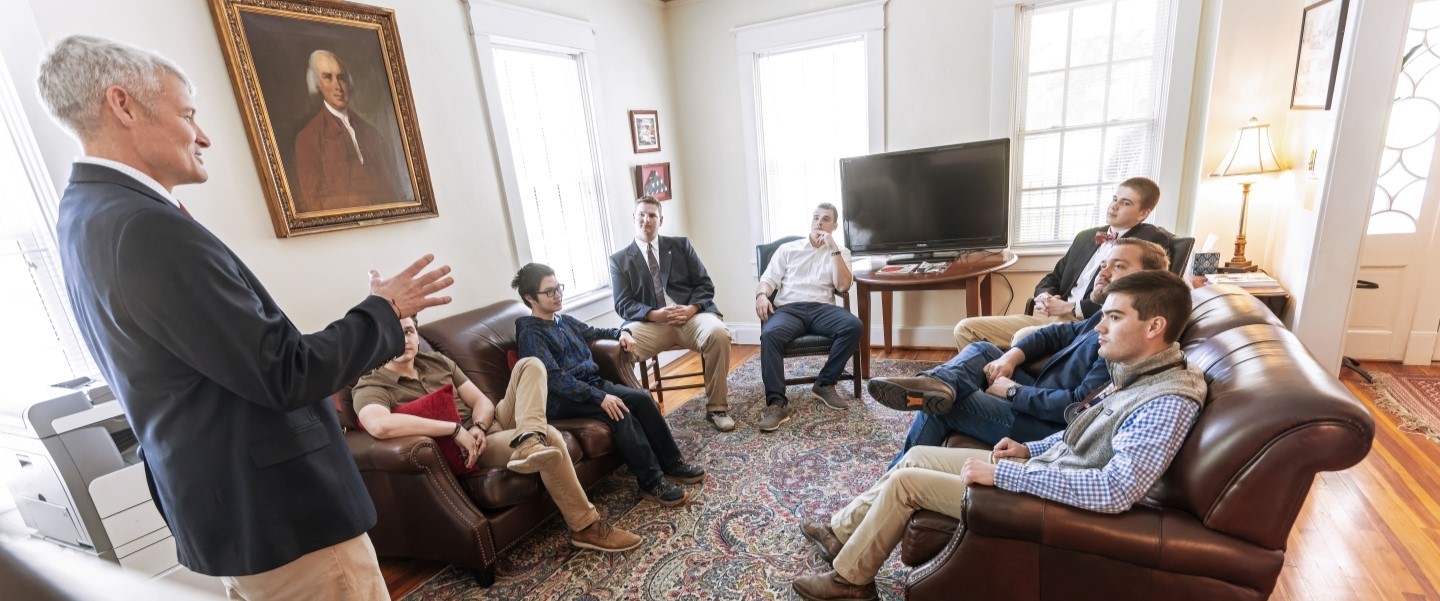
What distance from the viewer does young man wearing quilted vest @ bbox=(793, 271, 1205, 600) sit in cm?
120

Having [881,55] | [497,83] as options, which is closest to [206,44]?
[497,83]

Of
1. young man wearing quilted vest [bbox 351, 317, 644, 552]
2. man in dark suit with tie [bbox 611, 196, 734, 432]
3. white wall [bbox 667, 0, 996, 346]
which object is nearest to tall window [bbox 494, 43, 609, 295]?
man in dark suit with tie [bbox 611, 196, 734, 432]

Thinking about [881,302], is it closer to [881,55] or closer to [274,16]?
[881,55]

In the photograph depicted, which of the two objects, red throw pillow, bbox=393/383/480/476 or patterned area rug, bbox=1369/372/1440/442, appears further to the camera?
patterned area rug, bbox=1369/372/1440/442

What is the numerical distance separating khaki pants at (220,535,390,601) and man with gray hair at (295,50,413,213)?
153 cm

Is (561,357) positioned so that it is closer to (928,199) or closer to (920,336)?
(928,199)

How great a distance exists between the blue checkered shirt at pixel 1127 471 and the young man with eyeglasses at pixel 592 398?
4.71 ft

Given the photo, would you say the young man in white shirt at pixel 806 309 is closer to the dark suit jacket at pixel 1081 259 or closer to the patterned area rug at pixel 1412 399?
the dark suit jacket at pixel 1081 259

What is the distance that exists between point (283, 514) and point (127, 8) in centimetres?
179

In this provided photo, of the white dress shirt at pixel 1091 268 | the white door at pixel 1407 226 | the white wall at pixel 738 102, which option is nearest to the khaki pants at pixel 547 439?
the white dress shirt at pixel 1091 268

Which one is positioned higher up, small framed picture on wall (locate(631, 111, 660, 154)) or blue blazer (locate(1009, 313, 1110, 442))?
small framed picture on wall (locate(631, 111, 660, 154))

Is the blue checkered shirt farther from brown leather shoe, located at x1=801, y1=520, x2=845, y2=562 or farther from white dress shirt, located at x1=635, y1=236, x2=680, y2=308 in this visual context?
white dress shirt, located at x1=635, y1=236, x2=680, y2=308

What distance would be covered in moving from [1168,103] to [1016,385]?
7.62ft

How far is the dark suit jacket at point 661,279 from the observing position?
129 inches
